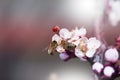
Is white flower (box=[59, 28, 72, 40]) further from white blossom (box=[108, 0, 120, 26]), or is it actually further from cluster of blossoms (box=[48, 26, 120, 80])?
white blossom (box=[108, 0, 120, 26])

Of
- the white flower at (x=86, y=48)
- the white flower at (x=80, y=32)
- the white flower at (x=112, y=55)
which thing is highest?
the white flower at (x=80, y=32)

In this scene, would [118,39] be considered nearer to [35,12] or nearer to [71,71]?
[71,71]

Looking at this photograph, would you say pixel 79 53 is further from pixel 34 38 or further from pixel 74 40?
pixel 34 38

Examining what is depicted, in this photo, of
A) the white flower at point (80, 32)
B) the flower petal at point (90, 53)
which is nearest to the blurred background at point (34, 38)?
the white flower at point (80, 32)

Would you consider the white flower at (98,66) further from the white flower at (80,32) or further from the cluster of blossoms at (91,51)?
the white flower at (80,32)

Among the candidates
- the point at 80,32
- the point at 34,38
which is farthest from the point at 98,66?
the point at 34,38

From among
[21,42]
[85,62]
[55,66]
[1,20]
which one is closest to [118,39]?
[85,62]
